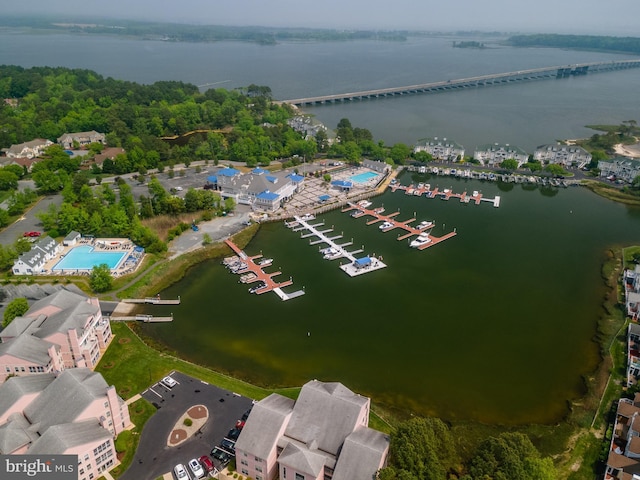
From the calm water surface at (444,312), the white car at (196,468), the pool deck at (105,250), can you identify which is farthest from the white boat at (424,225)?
the white car at (196,468)

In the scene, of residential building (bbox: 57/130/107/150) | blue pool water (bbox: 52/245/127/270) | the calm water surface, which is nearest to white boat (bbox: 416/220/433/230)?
the calm water surface

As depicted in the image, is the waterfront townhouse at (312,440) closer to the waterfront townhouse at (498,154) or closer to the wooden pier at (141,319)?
the wooden pier at (141,319)

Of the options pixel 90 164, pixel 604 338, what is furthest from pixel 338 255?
pixel 90 164

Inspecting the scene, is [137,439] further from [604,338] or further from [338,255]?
[604,338]

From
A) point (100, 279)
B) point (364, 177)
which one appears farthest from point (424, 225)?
point (100, 279)

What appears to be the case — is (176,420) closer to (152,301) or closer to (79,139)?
(152,301)

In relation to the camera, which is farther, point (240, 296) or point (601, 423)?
point (240, 296)
